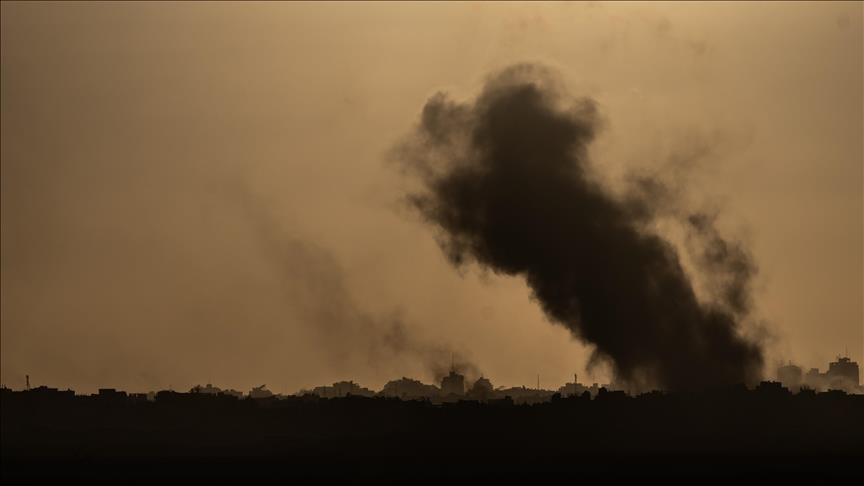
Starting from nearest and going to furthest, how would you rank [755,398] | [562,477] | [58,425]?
[562,477], [58,425], [755,398]

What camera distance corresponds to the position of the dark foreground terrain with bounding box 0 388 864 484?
16450cm

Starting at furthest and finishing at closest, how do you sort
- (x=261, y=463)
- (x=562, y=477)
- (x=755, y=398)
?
(x=755, y=398) < (x=261, y=463) < (x=562, y=477)

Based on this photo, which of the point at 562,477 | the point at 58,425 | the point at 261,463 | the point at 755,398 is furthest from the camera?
the point at 755,398

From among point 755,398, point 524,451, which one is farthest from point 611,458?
point 755,398

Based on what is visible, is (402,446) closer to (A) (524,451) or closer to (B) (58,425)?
(A) (524,451)

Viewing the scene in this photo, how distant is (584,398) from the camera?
19575cm

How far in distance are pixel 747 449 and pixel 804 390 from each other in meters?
16.1

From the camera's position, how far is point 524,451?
177m

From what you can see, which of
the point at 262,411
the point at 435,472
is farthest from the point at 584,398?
the point at 435,472

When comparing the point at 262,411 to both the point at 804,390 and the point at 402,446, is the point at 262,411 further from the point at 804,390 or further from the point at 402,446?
the point at 804,390

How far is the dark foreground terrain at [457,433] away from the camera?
164 metres

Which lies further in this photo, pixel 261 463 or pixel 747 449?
pixel 747 449

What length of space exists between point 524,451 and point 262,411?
34.4 metres

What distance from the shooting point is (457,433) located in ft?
607
